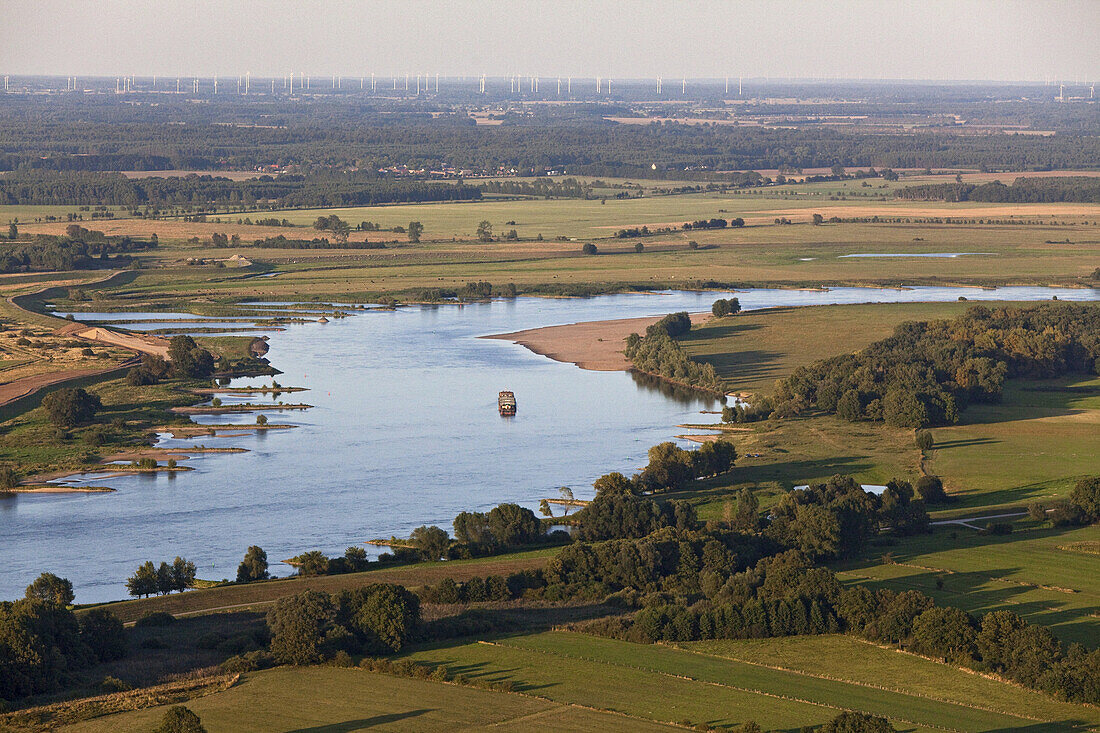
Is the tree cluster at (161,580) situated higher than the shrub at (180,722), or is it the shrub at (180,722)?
the shrub at (180,722)

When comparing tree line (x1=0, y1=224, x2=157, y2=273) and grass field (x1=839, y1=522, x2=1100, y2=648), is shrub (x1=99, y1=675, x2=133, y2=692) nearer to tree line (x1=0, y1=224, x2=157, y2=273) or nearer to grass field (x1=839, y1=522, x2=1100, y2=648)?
grass field (x1=839, y1=522, x2=1100, y2=648)

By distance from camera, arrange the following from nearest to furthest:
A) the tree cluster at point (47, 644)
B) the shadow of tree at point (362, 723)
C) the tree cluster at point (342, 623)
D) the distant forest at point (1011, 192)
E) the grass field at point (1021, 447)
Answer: the shadow of tree at point (362, 723) → the tree cluster at point (47, 644) → the tree cluster at point (342, 623) → the grass field at point (1021, 447) → the distant forest at point (1011, 192)

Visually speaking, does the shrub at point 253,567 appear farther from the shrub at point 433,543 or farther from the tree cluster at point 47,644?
the tree cluster at point 47,644

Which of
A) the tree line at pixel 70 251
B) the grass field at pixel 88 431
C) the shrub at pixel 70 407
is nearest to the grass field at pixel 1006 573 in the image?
the grass field at pixel 88 431

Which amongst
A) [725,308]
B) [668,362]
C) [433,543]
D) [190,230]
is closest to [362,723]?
[433,543]

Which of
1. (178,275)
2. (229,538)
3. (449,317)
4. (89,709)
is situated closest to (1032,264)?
(449,317)

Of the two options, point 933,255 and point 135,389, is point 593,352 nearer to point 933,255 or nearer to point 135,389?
point 135,389

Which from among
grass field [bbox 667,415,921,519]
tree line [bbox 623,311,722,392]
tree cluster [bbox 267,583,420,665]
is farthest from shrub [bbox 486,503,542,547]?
tree line [bbox 623,311,722,392]
